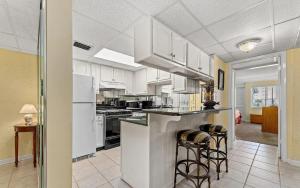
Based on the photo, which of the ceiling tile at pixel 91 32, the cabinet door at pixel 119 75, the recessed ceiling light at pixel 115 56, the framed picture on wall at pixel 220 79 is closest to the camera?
the ceiling tile at pixel 91 32

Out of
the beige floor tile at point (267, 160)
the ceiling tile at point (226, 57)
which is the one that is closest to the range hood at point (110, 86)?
the ceiling tile at point (226, 57)

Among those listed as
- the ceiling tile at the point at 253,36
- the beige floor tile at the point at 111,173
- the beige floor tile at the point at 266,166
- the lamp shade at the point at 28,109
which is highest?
the ceiling tile at the point at 253,36

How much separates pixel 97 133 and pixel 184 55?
2603 millimetres

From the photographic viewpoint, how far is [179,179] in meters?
2.11

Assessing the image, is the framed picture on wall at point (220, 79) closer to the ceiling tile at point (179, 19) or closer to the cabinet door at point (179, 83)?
the cabinet door at point (179, 83)

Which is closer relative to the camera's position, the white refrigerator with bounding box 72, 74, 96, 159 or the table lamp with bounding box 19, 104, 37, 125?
the table lamp with bounding box 19, 104, 37, 125

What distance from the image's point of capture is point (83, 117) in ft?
9.83

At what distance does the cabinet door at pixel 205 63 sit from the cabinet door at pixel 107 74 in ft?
9.04

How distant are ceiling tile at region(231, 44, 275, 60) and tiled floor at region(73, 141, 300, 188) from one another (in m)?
2.28

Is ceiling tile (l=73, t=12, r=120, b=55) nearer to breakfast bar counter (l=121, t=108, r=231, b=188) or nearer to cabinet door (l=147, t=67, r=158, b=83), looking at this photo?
breakfast bar counter (l=121, t=108, r=231, b=188)

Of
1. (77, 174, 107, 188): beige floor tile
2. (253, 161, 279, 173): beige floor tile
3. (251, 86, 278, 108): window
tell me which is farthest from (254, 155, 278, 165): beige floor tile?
(251, 86, 278, 108): window

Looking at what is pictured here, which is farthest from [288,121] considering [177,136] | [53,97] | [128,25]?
[53,97]

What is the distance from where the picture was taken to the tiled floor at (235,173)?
2.09 m

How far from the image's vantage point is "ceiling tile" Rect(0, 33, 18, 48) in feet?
7.90
